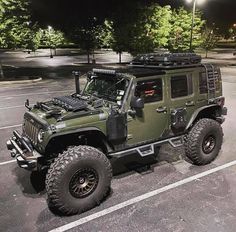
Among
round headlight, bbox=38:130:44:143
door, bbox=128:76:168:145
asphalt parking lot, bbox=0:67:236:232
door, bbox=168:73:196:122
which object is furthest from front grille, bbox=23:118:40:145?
door, bbox=168:73:196:122

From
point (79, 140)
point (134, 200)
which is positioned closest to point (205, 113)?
point (134, 200)

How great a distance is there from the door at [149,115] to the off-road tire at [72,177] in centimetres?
102

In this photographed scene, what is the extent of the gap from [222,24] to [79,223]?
65.1 m

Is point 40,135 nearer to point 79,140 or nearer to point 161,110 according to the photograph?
point 79,140

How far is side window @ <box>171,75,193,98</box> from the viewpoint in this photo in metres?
6.64

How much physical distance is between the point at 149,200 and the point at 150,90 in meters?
2.19

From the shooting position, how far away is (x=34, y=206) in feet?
18.2

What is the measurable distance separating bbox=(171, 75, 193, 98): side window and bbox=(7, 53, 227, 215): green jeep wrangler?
2 cm

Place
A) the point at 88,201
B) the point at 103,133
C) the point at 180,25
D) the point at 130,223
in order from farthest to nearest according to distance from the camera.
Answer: the point at 180,25
the point at 103,133
the point at 88,201
the point at 130,223

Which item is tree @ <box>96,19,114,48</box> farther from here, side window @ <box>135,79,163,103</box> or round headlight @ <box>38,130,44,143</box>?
round headlight @ <box>38,130,44,143</box>

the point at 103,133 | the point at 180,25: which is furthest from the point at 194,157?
the point at 180,25

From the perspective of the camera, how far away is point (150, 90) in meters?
6.32

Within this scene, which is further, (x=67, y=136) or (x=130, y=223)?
(x=67, y=136)

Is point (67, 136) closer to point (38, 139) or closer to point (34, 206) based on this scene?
point (38, 139)
